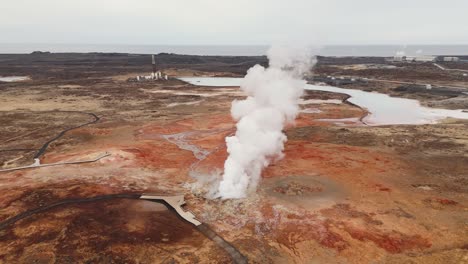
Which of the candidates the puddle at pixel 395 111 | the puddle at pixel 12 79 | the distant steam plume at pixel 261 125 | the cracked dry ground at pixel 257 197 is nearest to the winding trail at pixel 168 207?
the cracked dry ground at pixel 257 197

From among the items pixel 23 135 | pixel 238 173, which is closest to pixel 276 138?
pixel 238 173

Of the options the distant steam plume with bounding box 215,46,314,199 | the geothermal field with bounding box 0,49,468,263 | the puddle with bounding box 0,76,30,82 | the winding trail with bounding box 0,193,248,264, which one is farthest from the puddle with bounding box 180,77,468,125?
the puddle with bounding box 0,76,30,82

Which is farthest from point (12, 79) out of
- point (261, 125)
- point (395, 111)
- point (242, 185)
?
point (242, 185)

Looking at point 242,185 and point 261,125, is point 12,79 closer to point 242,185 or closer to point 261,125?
point 261,125

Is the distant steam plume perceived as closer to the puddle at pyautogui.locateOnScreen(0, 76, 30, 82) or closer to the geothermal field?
the geothermal field

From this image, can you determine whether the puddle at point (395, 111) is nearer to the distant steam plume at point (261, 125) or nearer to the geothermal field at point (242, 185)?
the geothermal field at point (242, 185)

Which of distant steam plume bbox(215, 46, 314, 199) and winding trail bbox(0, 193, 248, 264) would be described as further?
distant steam plume bbox(215, 46, 314, 199)
